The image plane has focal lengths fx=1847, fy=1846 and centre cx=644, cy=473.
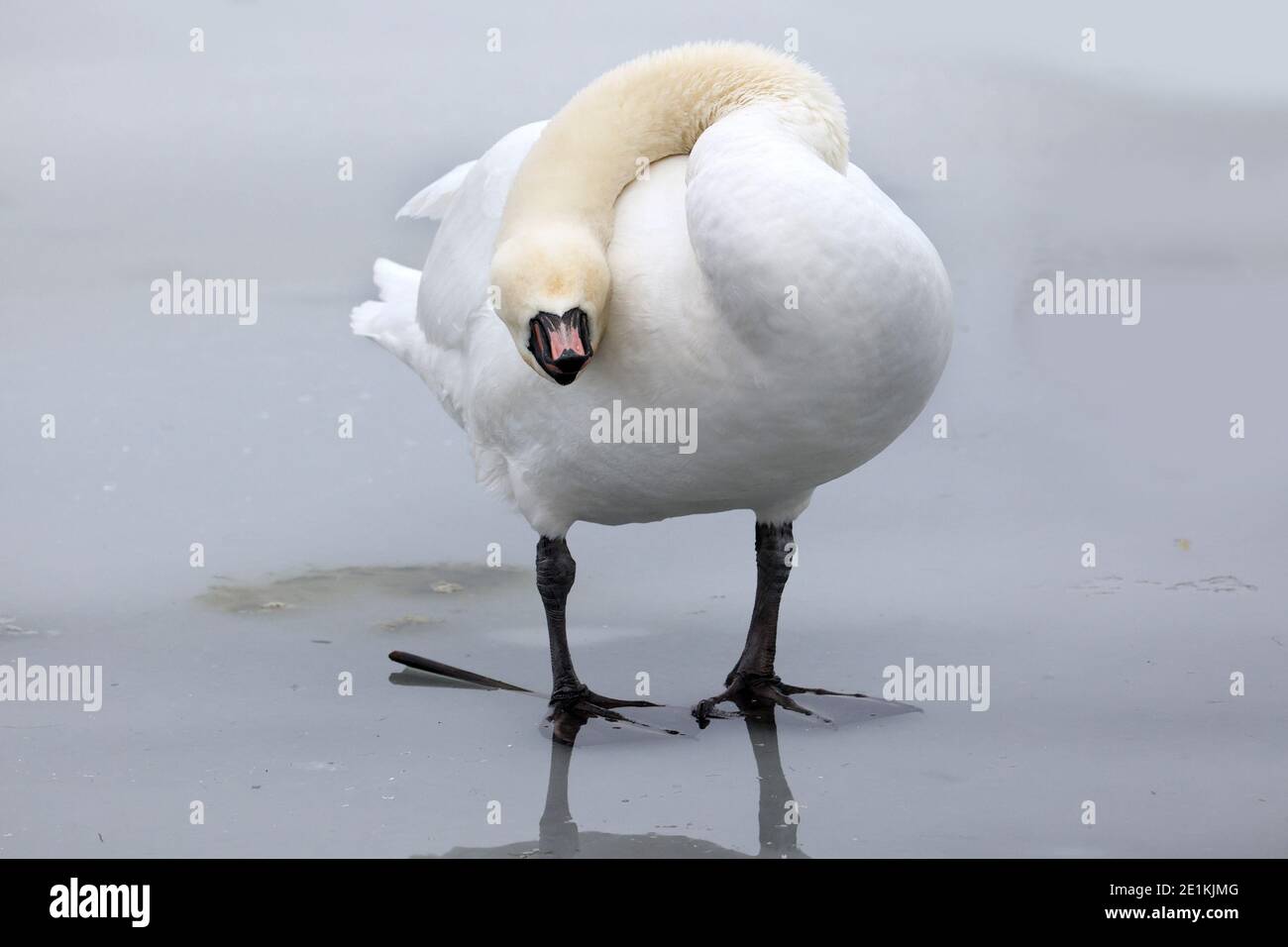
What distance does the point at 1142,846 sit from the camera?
5.16 meters

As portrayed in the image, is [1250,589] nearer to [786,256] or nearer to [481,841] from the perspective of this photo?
[786,256]

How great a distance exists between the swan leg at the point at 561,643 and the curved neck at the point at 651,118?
1.29m

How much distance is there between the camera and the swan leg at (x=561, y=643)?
6457 millimetres

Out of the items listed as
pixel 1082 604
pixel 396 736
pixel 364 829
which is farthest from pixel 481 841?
pixel 1082 604

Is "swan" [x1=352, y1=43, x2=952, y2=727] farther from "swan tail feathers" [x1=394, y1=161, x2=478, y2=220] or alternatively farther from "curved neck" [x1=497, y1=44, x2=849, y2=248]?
"swan tail feathers" [x1=394, y1=161, x2=478, y2=220]

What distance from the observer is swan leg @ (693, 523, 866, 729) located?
667 cm

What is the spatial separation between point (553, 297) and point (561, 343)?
142 mm

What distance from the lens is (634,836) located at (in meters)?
5.33

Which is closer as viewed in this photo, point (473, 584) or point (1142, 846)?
point (1142, 846)

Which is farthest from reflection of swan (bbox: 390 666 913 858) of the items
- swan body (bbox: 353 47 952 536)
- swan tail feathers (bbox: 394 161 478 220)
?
swan tail feathers (bbox: 394 161 478 220)

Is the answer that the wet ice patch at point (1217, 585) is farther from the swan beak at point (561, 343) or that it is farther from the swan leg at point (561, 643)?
the swan beak at point (561, 343)

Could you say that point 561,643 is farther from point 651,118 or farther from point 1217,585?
point 1217,585

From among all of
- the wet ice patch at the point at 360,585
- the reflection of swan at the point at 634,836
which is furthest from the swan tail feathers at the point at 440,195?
the reflection of swan at the point at 634,836

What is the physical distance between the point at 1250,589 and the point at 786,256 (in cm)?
321
